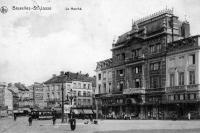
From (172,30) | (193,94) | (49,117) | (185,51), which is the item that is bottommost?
(49,117)

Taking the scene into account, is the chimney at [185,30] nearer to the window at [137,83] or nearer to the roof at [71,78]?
the window at [137,83]

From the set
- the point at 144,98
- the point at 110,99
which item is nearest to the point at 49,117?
the point at 110,99

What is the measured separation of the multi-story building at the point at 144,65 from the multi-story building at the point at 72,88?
93.4 feet

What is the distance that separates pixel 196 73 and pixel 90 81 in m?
55.3

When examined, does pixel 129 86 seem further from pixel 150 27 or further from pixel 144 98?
pixel 150 27

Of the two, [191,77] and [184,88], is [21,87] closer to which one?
[184,88]

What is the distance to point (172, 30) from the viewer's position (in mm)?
57500

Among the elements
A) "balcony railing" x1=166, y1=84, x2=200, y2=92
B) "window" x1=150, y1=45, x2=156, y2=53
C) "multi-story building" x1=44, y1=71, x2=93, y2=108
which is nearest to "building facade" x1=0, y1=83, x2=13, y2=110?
"multi-story building" x1=44, y1=71, x2=93, y2=108

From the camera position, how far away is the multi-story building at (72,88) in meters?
98.4

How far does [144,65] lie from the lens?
61500 millimetres

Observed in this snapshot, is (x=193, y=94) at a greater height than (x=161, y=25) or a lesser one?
lesser

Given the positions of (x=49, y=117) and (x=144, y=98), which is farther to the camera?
(x=49, y=117)

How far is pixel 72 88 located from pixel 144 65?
40.0 meters

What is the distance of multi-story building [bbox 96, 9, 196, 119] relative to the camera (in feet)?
189
